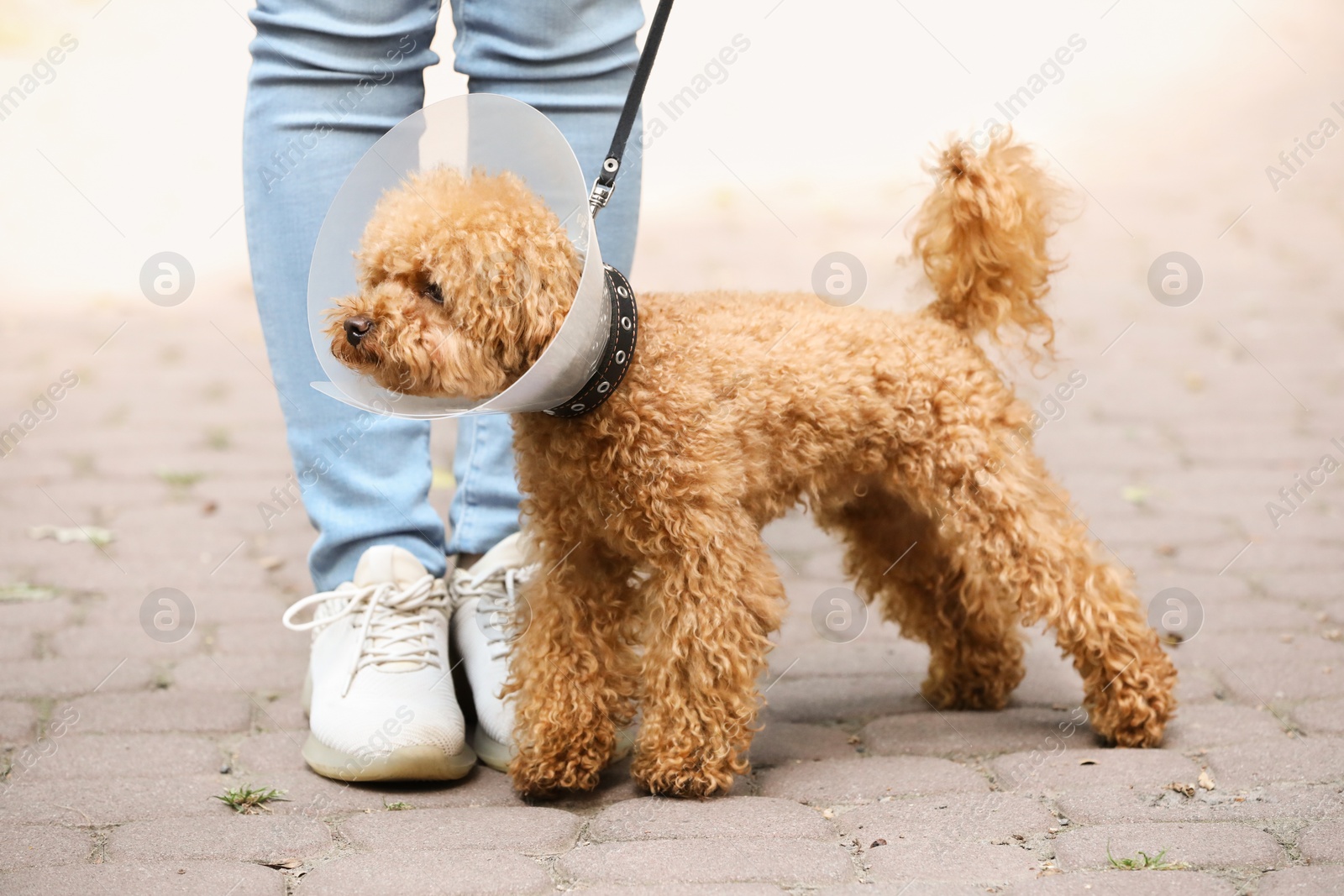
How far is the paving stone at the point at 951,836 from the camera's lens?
1899mm

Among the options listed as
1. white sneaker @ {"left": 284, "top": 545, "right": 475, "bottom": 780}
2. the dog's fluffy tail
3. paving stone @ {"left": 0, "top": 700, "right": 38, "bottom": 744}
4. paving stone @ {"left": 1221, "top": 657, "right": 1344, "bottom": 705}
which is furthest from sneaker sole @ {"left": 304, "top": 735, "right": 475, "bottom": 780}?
paving stone @ {"left": 1221, "top": 657, "right": 1344, "bottom": 705}

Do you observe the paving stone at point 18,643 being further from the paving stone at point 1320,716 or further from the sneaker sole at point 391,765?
the paving stone at point 1320,716

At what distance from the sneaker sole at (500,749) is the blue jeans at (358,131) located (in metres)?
0.39

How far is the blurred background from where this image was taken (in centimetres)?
414

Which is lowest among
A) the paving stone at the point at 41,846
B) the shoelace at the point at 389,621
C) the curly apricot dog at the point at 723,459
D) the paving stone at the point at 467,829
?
the paving stone at the point at 41,846

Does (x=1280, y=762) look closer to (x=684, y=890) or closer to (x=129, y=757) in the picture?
(x=684, y=890)

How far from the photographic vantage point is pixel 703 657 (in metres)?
2.21

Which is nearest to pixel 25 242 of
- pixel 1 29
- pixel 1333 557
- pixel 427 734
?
pixel 1 29

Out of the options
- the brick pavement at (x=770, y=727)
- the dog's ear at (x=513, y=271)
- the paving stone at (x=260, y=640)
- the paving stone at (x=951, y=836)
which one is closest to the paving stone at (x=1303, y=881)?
the brick pavement at (x=770, y=727)

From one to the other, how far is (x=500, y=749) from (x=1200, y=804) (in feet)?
4.12

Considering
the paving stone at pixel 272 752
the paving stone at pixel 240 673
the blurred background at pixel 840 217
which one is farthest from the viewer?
the blurred background at pixel 840 217

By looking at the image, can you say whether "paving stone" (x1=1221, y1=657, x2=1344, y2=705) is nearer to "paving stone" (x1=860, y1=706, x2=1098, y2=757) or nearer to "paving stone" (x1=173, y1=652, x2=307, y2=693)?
"paving stone" (x1=860, y1=706, x2=1098, y2=757)

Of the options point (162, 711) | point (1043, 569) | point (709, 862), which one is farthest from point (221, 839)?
point (1043, 569)

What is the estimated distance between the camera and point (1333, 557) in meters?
3.45
